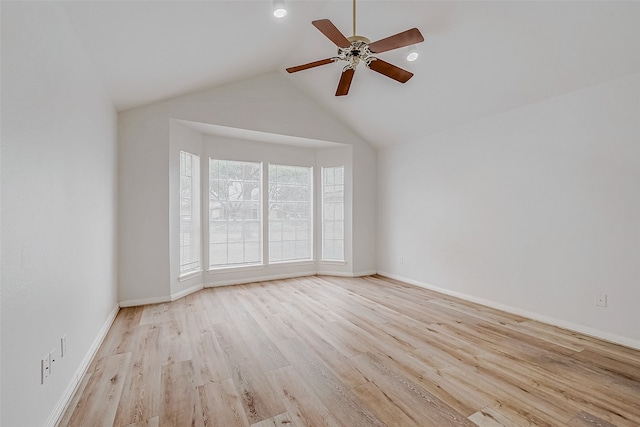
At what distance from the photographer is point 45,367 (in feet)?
5.09

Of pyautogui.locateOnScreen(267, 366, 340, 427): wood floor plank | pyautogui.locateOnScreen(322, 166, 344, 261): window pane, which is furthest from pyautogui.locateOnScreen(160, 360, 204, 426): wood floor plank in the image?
pyautogui.locateOnScreen(322, 166, 344, 261): window pane

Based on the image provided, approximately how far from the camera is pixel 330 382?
207 cm

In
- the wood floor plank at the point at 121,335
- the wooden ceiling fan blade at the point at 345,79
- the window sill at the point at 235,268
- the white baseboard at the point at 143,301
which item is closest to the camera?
the wood floor plank at the point at 121,335

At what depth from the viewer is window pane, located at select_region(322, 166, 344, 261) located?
5566mm

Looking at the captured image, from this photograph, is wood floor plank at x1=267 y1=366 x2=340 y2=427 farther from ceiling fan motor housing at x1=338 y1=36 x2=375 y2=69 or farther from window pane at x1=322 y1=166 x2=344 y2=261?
window pane at x1=322 y1=166 x2=344 y2=261

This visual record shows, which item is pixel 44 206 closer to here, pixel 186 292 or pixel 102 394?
pixel 102 394

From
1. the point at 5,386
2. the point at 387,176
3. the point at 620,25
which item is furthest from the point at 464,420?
the point at 387,176

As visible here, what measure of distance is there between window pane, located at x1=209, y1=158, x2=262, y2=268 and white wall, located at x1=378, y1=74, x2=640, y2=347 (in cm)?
288

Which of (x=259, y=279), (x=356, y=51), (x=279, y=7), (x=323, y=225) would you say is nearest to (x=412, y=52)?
(x=356, y=51)

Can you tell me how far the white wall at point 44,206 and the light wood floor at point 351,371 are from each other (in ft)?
1.56

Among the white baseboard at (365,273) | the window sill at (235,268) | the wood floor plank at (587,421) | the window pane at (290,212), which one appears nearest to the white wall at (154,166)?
the window sill at (235,268)

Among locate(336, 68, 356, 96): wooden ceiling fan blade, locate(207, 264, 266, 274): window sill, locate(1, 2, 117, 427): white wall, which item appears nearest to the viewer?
locate(1, 2, 117, 427): white wall

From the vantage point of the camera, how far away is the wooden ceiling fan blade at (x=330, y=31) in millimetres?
2119

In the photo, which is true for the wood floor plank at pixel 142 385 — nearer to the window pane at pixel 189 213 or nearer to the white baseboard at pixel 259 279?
the window pane at pixel 189 213
